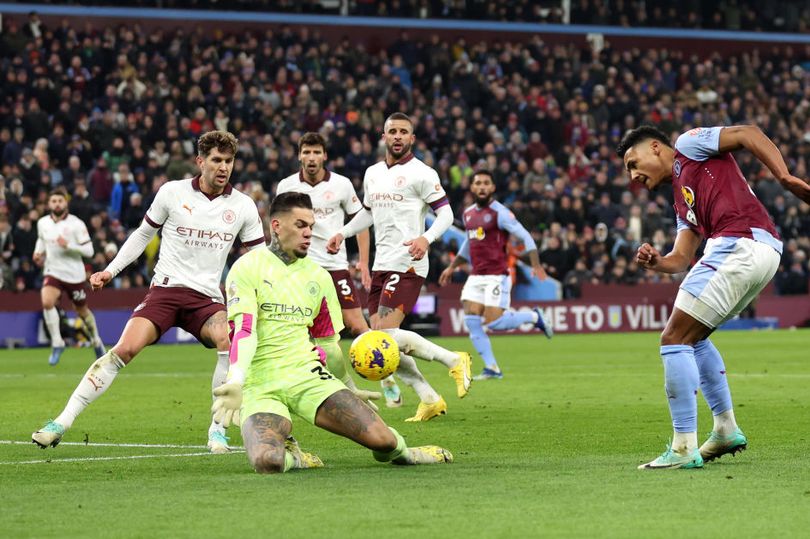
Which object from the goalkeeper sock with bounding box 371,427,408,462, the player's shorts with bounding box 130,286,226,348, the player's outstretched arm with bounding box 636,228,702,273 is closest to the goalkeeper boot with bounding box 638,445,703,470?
the player's outstretched arm with bounding box 636,228,702,273

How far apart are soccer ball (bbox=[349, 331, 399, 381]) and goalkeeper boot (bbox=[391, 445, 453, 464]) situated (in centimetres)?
102

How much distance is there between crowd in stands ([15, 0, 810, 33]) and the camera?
3856 centimetres

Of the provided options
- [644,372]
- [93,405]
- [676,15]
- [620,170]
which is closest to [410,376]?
[93,405]

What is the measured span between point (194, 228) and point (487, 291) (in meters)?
9.05

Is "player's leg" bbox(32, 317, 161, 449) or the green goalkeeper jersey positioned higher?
the green goalkeeper jersey

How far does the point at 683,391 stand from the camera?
8.45 meters

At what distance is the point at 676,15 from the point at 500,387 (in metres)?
31.6

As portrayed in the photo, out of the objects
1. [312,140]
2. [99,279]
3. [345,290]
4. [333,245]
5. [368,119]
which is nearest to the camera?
[99,279]

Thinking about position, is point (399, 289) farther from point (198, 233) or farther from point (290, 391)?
point (290, 391)

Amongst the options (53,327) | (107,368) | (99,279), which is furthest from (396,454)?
(53,327)

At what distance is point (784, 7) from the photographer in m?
47.3

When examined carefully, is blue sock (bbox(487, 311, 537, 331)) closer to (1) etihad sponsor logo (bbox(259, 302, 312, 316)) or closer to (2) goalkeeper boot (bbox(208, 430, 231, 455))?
(2) goalkeeper boot (bbox(208, 430, 231, 455))

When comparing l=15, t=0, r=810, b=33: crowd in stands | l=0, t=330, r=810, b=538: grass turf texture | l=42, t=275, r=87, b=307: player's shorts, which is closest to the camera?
l=0, t=330, r=810, b=538: grass turf texture

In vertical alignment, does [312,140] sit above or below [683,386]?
above
